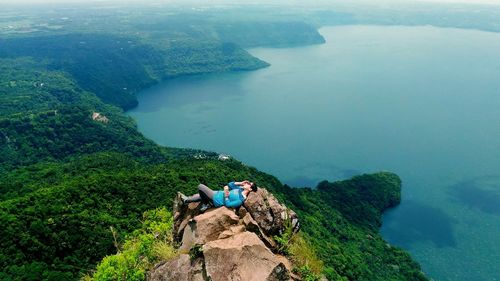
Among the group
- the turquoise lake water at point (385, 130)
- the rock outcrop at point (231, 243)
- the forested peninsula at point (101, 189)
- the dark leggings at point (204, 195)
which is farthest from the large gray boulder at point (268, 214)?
the turquoise lake water at point (385, 130)

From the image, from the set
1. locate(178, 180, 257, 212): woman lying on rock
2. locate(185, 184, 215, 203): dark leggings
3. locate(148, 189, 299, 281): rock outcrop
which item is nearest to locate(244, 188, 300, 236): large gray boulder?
locate(148, 189, 299, 281): rock outcrop

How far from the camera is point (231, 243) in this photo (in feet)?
27.5

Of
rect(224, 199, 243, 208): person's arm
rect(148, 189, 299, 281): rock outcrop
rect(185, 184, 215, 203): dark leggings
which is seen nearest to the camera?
rect(148, 189, 299, 281): rock outcrop

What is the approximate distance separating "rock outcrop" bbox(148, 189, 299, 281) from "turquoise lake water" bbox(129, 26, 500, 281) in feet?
126

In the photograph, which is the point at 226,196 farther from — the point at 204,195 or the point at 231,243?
the point at 231,243

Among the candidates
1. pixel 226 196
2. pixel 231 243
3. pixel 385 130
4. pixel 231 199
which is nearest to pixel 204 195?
pixel 226 196

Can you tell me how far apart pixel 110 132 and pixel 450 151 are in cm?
6013

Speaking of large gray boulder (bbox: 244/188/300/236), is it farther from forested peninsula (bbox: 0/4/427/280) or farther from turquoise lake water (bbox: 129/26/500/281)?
turquoise lake water (bbox: 129/26/500/281)

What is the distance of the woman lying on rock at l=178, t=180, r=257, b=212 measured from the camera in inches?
384

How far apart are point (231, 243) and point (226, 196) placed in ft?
5.43

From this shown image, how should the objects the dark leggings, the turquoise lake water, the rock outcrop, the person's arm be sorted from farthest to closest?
the turquoise lake water
the dark leggings
the person's arm
the rock outcrop

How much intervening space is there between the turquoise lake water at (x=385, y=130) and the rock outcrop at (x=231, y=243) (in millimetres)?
38259

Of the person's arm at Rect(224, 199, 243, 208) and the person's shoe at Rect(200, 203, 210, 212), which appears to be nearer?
the person's arm at Rect(224, 199, 243, 208)

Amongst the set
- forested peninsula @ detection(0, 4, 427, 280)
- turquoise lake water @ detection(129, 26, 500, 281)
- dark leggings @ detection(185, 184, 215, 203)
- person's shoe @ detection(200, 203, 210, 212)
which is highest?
dark leggings @ detection(185, 184, 215, 203)
